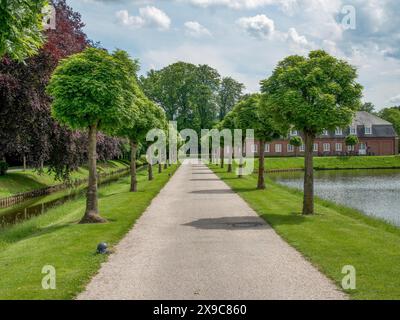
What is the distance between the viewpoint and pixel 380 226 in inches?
740

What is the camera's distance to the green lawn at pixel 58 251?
9876mm

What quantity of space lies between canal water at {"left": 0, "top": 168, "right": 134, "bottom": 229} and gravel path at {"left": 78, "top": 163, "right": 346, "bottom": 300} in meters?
8.30

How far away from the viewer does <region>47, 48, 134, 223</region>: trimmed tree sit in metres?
18.2

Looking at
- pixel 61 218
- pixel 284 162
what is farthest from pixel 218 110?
pixel 61 218

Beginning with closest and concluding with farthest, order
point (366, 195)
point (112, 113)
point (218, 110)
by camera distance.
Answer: point (112, 113)
point (366, 195)
point (218, 110)

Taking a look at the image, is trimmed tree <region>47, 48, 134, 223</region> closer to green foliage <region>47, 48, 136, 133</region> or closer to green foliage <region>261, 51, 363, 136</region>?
green foliage <region>47, 48, 136, 133</region>

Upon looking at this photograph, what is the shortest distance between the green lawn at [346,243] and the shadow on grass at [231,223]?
Answer: 0.50 meters

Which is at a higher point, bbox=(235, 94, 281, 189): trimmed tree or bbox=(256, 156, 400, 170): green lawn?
bbox=(235, 94, 281, 189): trimmed tree

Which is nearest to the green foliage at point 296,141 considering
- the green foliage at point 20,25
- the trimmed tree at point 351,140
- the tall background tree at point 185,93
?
the trimmed tree at point 351,140

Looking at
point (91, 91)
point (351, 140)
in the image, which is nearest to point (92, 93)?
point (91, 91)

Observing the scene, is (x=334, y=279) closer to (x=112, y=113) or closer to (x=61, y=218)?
(x=112, y=113)

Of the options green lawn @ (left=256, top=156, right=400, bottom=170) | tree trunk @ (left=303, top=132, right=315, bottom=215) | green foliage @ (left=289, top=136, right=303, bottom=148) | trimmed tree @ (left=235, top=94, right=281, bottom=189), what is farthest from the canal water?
green foliage @ (left=289, top=136, right=303, bottom=148)

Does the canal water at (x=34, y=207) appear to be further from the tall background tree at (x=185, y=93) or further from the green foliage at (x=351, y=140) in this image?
the tall background tree at (x=185, y=93)
